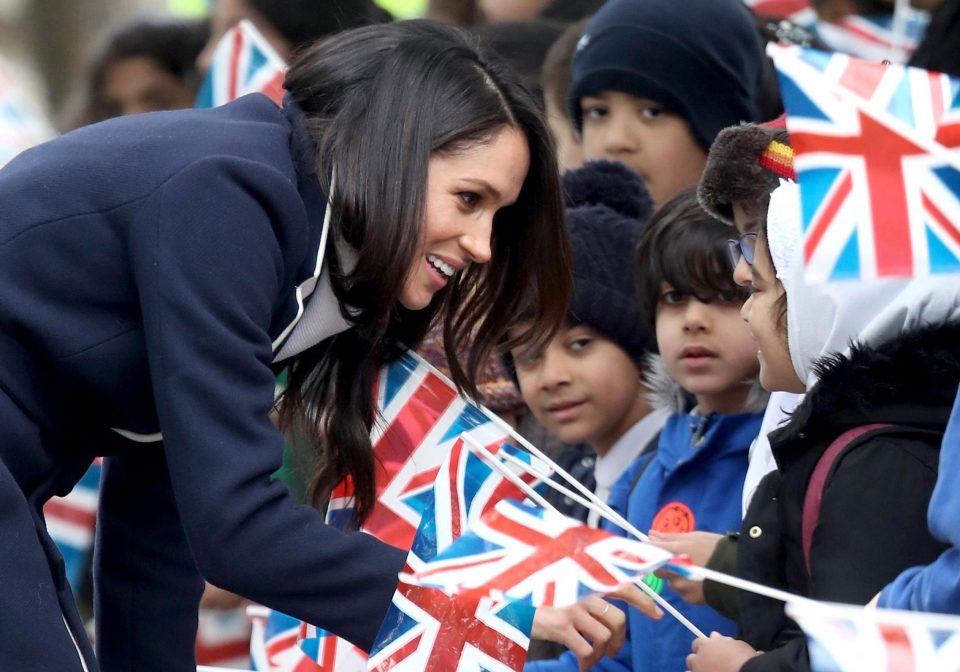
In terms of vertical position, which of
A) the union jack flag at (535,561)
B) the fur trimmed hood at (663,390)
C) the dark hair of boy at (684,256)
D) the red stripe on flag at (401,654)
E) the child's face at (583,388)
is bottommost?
the child's face at (583,388)

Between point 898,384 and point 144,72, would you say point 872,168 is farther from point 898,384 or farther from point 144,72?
point 144,72

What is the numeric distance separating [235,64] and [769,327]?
7.62 ft

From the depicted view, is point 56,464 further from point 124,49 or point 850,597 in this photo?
point 124,49

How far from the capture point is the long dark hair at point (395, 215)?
264cm

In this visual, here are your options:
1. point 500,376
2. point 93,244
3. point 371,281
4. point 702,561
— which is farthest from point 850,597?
point 500,376

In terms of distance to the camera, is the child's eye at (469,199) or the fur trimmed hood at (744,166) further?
the fur trimmed hood at (744,166)

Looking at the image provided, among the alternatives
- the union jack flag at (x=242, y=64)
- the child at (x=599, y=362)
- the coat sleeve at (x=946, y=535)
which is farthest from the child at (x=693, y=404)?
the union jack flag at (x=242, y=64)

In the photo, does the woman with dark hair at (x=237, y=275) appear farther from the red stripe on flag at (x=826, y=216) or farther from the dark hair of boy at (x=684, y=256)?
the red stripe on flag at (x=826, y=216)

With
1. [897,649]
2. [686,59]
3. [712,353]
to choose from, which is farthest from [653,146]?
[897,649]

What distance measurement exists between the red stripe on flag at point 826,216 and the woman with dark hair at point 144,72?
3.70 m

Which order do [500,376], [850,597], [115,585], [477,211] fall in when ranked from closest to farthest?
1. [850,597]
2. [477,211]
3. [115,585]
4. [500,376]

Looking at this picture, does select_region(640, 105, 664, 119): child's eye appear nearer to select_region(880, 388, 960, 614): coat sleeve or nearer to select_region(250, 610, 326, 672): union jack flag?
select_region(250, 610, 326, 672): union jack flag

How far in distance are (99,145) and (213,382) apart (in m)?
0.42

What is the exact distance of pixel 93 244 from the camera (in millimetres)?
2504
